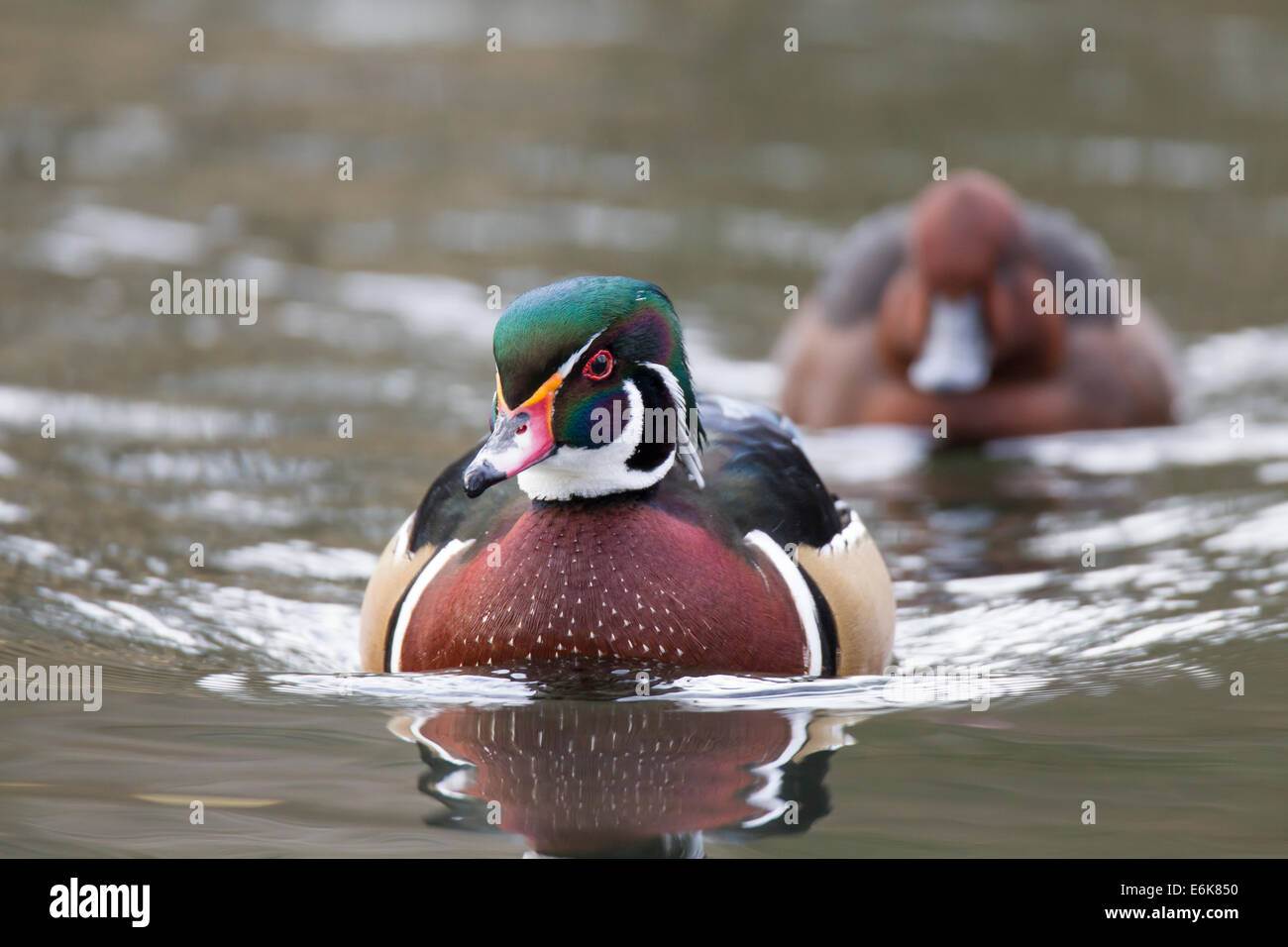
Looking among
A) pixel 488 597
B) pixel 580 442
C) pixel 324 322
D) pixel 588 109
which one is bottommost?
pixel 488 597

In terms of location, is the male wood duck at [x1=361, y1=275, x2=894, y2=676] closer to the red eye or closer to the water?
the red eye

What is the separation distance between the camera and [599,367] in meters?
5.07

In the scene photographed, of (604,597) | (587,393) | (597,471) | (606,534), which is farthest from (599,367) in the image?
(604,597)

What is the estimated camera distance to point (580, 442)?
5.09 metres

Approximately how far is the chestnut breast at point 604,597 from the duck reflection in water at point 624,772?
0.17 m

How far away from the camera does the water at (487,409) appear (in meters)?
4.91

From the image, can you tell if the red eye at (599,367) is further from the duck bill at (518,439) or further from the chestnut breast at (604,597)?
the chestnut breast at (604,597)

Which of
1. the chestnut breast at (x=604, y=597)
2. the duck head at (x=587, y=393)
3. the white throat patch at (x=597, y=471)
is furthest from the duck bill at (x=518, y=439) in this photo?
the chestnut breast at (x=604, y=597)

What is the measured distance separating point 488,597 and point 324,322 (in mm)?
5505

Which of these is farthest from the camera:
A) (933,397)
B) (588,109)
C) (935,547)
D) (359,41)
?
(359,41)

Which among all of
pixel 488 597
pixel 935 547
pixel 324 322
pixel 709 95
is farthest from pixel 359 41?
pixel 488 597

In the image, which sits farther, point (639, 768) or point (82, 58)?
point (82, 58)

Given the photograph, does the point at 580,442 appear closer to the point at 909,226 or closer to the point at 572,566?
the point at 572,566

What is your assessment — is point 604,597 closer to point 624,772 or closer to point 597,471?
point 597,471
